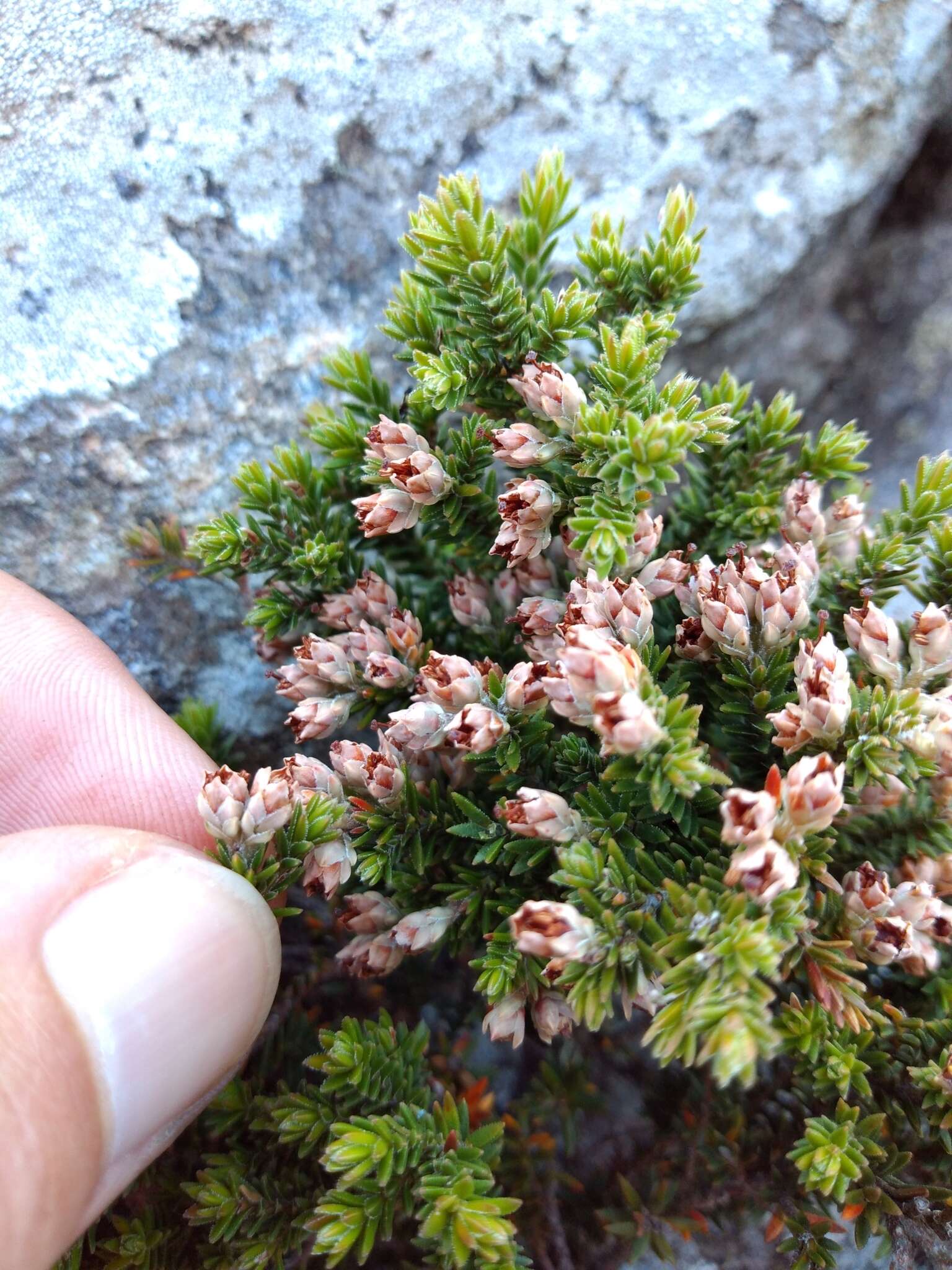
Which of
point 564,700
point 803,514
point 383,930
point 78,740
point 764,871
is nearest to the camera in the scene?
point 764,871

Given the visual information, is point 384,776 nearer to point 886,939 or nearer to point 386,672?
point 386,672

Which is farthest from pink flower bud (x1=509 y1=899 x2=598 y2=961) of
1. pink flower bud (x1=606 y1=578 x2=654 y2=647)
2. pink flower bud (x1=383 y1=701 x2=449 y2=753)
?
pink flower bud (x1=606 y1=578 x2=654 y2=647)

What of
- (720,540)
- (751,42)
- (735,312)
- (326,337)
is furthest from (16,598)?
(751,42)

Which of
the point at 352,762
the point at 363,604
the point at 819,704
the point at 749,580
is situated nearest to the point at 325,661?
the point at 363,604

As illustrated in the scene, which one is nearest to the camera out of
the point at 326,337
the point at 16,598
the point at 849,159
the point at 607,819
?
the point at 607,819

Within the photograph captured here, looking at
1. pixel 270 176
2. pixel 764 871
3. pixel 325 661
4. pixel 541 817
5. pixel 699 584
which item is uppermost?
pixel 270 176

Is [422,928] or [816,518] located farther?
[816,518]

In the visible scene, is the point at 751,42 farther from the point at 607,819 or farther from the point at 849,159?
the point at 607,819

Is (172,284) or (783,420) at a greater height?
(172,284)

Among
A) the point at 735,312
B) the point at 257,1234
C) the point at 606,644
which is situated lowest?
the point at 257,1234
